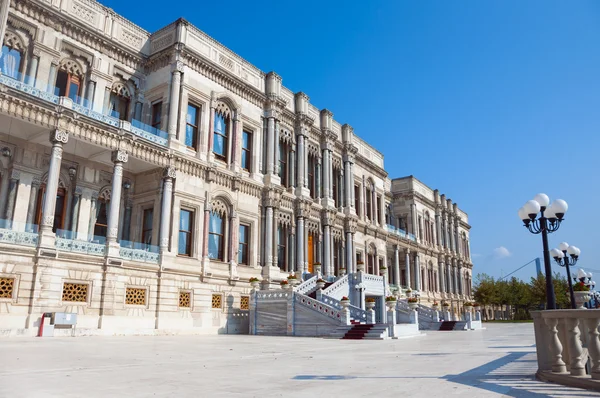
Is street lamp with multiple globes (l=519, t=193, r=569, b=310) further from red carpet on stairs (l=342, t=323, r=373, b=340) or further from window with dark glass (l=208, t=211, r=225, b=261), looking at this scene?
window with dark glass (l=208, t=211, r=225, b=261)

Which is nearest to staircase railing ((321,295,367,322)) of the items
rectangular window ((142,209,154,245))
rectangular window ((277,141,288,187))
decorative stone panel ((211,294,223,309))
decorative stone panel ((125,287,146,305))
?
decorative stone panel ((211,294,223,309))

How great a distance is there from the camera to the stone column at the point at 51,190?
58.5 ft

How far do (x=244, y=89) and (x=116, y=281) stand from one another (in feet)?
45.7

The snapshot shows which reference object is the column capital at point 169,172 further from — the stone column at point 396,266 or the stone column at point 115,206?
the stone column at point 396,266

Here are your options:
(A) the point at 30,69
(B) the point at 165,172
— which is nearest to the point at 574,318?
(B) the point at 165,172

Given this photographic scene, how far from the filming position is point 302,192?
31.9 m

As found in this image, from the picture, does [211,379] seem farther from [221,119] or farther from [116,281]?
[221,119]

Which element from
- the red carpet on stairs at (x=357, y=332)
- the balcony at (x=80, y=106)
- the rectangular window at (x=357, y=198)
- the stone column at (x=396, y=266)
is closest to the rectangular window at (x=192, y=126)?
the balcony at (x=80, y=106)

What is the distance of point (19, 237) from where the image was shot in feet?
56.5

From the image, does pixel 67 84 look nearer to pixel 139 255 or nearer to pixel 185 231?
pixel 139 255

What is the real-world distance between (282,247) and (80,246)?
1391 cm

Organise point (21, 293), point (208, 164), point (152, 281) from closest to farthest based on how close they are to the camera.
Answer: point (21, 293) → point (152, 281) → point (208, 164)

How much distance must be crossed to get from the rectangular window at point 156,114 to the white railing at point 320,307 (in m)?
11.4

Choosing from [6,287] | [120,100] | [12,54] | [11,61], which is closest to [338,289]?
[120,100]
